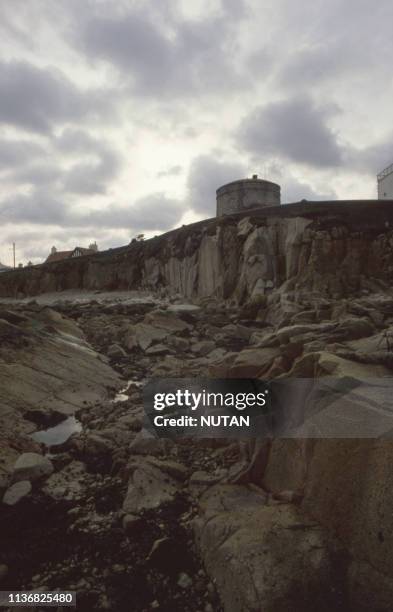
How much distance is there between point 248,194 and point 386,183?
7.65 m

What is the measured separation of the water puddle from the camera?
4.93 meters

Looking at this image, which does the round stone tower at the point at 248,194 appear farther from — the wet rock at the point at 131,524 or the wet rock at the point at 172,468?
the wet rock at the point at 131,524

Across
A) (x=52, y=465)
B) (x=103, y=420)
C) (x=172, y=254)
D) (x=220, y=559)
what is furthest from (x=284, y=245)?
(x=220, y=559)

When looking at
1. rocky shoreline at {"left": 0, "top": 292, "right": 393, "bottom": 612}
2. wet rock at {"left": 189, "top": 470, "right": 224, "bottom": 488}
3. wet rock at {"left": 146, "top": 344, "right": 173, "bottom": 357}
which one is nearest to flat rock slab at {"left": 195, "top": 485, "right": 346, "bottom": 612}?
rocky shoreline at {"left": 0, "top": 292, "right": 393, "bottom": 612}

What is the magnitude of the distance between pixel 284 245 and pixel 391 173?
39.9 feet

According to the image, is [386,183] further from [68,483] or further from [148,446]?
[68,483]

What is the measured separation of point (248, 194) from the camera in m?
26.3

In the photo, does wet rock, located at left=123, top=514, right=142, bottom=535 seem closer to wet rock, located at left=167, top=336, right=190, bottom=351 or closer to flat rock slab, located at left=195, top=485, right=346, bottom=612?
flat rock slab, located at left=195, top=485, right=346, bottom=612

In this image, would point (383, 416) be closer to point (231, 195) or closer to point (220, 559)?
point (220, 559)

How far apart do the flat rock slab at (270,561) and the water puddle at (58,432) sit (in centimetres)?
241

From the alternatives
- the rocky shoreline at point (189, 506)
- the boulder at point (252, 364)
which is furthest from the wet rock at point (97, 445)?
the boulder at point (252, 364)

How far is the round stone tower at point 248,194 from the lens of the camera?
26.3 metres

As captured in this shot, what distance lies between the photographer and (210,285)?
16.9 m

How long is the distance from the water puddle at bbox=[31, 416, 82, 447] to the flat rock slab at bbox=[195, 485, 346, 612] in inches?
94.9
